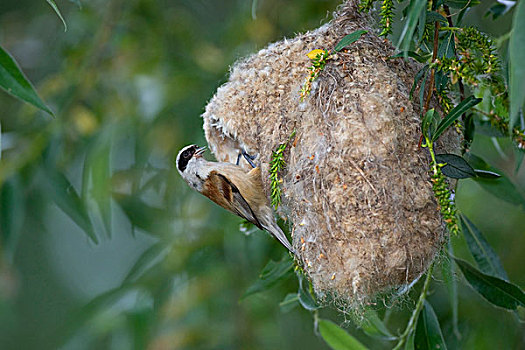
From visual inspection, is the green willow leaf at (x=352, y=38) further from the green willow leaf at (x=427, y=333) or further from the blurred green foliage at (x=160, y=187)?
the blurred green foliage at (x=160, y=187)

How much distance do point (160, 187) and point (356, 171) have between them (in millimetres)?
2347

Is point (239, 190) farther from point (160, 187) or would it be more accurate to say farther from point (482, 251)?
point (160, 187)

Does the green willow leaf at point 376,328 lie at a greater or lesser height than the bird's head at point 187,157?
lesser

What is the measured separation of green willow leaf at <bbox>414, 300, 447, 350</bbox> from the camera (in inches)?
86.6

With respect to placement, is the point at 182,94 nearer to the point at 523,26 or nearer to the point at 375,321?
the point at 375,321

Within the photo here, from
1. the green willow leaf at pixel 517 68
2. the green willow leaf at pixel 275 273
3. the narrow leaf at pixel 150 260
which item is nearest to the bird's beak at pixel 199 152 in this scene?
the green willow leaf at pixel 275 273

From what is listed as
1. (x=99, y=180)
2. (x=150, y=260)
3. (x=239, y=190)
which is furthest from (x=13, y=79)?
(x=150, y=260)

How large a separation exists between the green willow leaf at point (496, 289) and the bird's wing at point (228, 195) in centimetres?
70

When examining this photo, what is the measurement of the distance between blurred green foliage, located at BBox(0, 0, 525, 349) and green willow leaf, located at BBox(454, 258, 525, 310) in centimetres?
101

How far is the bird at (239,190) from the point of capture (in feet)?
7.09

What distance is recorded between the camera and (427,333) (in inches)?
87.5

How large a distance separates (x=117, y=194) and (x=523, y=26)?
9.51 feet

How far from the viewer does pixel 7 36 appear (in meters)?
4.55

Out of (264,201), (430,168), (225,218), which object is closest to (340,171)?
Answer: (430,168)
